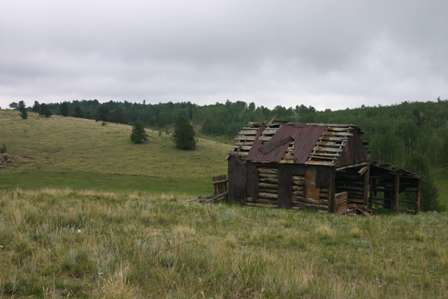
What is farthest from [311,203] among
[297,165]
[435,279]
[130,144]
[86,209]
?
[130,144]

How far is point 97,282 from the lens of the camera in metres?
4.96

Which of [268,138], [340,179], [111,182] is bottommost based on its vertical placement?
[111,182]

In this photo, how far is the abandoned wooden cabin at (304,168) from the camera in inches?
957

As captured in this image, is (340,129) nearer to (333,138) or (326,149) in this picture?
(333,138)

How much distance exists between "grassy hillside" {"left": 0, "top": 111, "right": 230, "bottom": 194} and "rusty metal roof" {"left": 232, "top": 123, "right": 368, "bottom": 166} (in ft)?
52.2

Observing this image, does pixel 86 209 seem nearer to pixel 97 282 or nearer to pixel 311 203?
pixel 97 282

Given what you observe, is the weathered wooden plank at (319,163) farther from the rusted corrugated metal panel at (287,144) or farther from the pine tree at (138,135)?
the pine tree at (138,135)

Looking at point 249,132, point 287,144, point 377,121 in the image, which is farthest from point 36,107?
point 287,144

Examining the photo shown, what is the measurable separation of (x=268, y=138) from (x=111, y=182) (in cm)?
2556

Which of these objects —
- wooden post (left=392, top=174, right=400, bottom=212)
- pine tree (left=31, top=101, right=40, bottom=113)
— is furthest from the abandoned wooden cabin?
pine tree (left=31, top=101, right=40, bottom=113)

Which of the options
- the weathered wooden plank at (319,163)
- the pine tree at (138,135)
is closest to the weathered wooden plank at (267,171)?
the weathered wooden plank at (319,163)

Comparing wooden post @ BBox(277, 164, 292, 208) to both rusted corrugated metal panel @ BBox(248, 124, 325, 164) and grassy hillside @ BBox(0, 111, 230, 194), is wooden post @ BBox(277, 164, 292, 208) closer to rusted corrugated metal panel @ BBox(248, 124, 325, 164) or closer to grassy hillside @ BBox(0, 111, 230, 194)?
rusted corrugated metal panel @ BBox(248, 124, 325, 164)

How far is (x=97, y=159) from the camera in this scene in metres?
67.1

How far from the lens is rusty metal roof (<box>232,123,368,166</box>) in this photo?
24.7 metres
